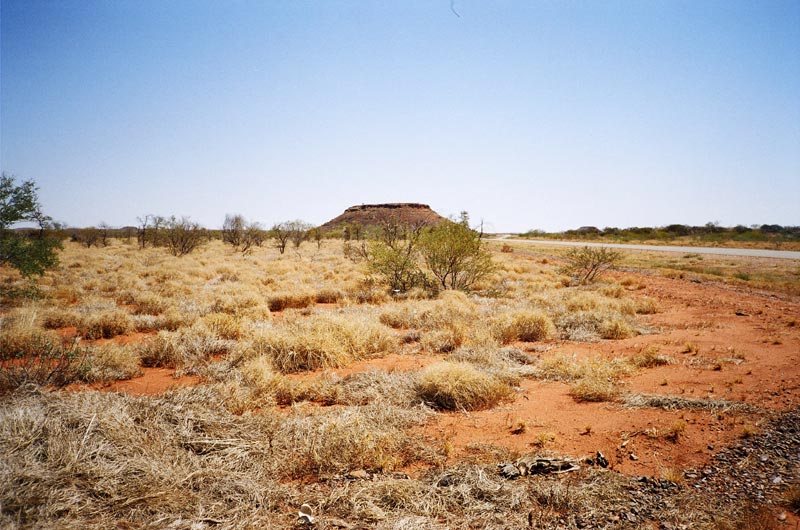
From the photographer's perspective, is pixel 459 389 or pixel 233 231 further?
pixel 233 231

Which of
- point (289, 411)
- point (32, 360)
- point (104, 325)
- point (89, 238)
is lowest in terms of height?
point (289, 411)

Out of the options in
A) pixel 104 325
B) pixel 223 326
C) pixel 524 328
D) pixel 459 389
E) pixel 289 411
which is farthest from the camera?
pixel 524 328

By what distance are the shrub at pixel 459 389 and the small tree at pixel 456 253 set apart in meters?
8.39

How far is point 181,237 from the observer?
28.7 metres

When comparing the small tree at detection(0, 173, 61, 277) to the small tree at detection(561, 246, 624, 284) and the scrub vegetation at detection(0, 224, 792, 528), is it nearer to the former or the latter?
the scrub vegetation at detection(0, 224, 792, 528)

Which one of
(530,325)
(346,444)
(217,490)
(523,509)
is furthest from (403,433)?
(530,325)

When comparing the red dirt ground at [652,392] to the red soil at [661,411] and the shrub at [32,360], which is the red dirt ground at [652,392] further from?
the shrub at [32,360]

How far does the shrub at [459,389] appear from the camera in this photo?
205 inches

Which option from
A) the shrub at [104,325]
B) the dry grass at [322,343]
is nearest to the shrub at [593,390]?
the dry grass at [322,343]

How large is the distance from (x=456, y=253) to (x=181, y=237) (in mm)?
24826

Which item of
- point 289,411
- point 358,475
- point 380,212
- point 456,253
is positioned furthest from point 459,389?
point 380,212

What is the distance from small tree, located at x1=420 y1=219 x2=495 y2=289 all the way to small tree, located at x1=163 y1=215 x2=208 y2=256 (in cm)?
2188

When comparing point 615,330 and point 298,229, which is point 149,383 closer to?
point 615,330

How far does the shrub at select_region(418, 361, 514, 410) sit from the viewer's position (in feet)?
17.1
